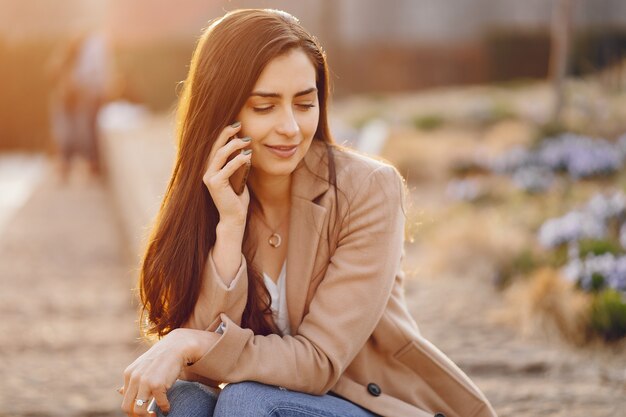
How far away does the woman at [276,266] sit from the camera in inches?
85.4

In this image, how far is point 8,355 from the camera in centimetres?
454

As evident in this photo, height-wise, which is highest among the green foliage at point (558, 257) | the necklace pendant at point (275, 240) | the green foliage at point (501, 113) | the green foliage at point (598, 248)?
the necklace pendant at point (275, 240)

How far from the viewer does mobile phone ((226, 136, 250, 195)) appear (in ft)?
7.47

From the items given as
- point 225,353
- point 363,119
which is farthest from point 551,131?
point 225,353

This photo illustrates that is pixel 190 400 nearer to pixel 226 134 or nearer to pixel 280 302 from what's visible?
pixel 280 302

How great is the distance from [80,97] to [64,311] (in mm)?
6002

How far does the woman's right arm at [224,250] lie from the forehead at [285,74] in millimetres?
132

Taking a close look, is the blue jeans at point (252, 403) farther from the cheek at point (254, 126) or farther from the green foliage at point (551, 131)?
the green foliage at point (551, 131)

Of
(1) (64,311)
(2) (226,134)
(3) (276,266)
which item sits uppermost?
(2) (226,134)

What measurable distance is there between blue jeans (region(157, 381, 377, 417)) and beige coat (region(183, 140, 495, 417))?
32 mm

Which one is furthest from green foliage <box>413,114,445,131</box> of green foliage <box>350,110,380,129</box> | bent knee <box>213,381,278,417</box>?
bent knee <box>213,381,278,417</box>

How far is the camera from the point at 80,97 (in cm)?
Answer: 1111

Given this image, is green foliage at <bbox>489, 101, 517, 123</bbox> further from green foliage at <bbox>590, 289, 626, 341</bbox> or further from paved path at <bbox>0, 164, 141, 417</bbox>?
green foliage at <bbox>590, 289, 626, 341</bbox>

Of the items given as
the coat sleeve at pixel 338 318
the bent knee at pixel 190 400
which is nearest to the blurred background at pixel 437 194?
the coat sleeve at pixel 338 318
